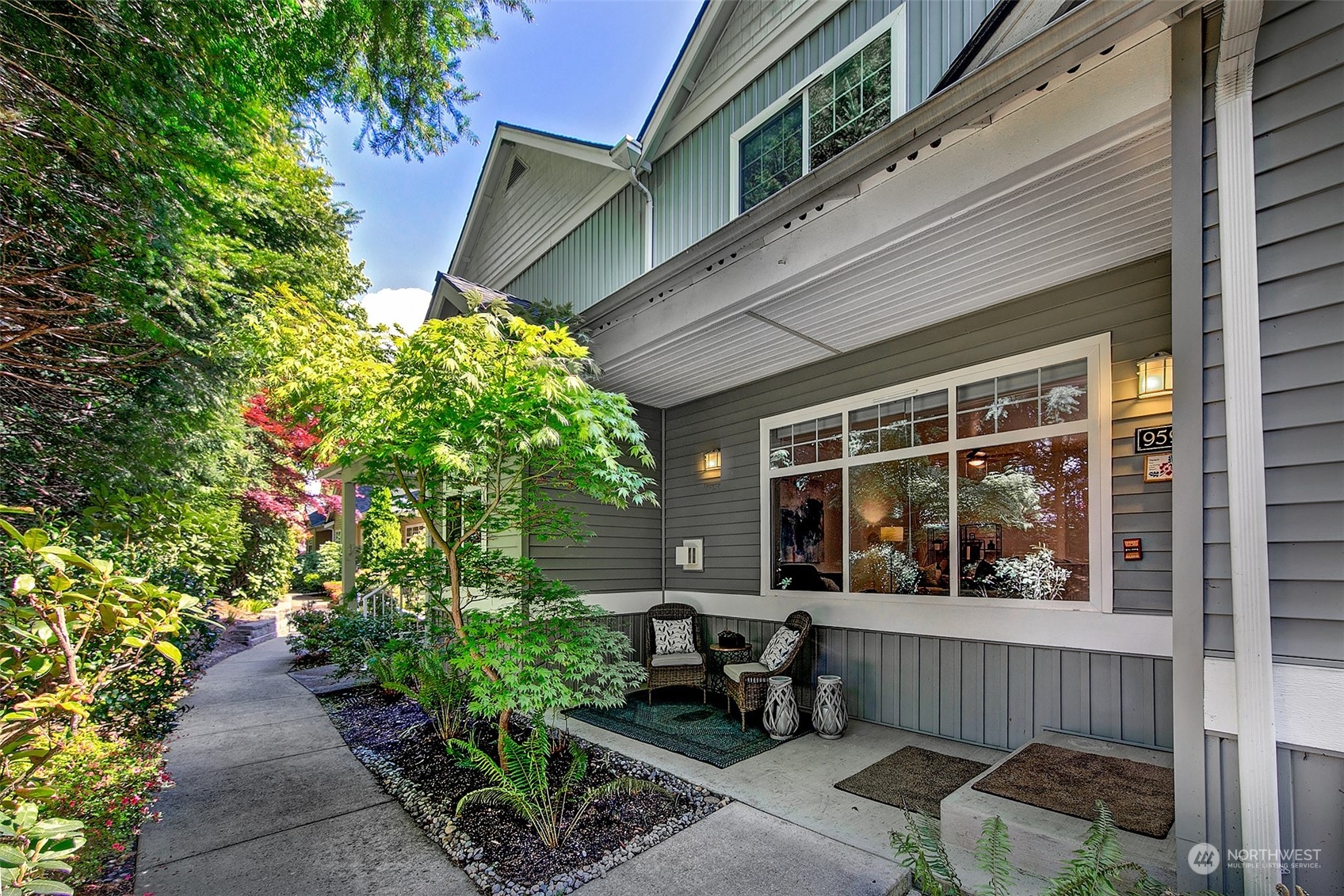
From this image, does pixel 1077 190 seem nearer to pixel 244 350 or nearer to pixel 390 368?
pixel 390 368

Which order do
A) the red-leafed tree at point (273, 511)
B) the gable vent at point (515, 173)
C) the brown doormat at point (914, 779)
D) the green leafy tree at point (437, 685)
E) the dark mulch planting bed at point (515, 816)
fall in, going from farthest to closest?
the red-leafed tree at point (273, 511)
the gable vent at point (515, 173)
the green leafy tree at point (437, 685)
the brown doormat at point (914, 779)
the dark mulch planting bed at point (515, 816)

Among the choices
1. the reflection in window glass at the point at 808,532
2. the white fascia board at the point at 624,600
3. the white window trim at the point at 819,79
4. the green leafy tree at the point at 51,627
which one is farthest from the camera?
the white fascia board at the point at 624,600

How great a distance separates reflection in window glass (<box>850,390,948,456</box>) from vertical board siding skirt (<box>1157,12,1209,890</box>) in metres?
2.67

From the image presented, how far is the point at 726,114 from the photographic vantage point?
6430mm

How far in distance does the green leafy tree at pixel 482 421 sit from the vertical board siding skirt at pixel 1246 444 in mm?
2715

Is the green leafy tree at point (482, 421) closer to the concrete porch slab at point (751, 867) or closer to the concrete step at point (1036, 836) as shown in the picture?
the concrete porch slab at point (751, 867)

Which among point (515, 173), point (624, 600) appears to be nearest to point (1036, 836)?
point (624, 600)

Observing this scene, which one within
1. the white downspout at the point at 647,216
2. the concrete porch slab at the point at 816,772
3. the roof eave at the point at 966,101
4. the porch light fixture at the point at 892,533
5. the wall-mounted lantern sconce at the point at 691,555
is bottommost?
the concrete porch slab at the point at 816,772

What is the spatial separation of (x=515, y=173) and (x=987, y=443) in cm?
813

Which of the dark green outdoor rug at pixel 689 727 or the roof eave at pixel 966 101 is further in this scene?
the dark green outdoor rug at pixel 689 727

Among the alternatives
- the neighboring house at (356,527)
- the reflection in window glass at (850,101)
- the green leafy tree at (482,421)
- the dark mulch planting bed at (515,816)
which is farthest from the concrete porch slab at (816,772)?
the neighboring house at (356,527)

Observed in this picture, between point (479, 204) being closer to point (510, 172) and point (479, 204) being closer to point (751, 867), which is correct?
point (510, 172)

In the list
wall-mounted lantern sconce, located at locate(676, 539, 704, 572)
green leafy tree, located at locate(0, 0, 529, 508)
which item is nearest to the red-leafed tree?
green leafy tree, located at locate(0, 0, 529, 508)

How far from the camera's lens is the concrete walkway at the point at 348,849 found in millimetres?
2672
